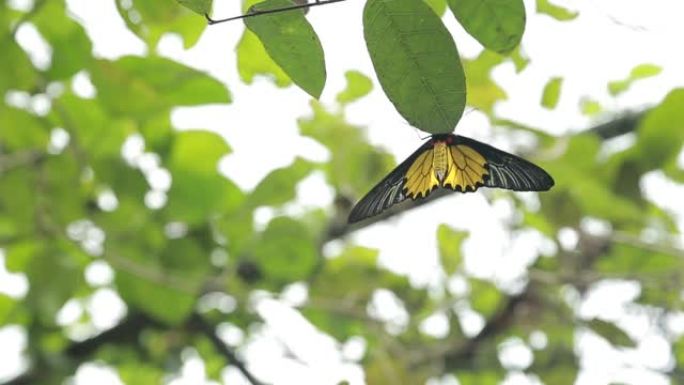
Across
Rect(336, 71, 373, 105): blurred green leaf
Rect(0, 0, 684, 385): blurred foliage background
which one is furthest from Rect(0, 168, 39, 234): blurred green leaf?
Rect(336, 71, 373, 105): blurred green leaf

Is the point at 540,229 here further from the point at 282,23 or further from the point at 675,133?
the point at 282,23

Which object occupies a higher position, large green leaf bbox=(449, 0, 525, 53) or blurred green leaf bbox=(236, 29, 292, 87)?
large green leaf bbox=(449, 0, 525, 53)

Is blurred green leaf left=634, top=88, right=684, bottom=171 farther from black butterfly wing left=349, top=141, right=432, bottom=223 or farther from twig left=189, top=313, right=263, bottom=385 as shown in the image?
black butterfly wing left=349, top=141, right=432, bottom=223

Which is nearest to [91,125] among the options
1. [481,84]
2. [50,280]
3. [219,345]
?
[50,280]

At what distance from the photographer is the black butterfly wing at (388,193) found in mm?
363

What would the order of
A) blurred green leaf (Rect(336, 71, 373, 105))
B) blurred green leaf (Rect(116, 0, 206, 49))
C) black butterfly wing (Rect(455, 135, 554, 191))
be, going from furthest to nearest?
blurred green leaf (Rect(336, 71, 373, 105)) → blurred green leaf (Rect(116, 0, 206, 49)) → black butterfly wing (Rect(455, 135, 554, 191))

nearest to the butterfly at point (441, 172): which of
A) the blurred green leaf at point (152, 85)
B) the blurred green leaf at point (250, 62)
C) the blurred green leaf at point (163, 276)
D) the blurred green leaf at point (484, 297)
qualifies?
the blurred green leaf at point (250, 62)

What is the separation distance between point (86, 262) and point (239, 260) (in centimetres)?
18

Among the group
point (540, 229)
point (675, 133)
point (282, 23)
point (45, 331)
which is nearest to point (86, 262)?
point (45, 331)

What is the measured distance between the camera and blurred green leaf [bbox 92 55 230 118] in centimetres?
83

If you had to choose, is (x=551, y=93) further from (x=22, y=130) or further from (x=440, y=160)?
(x=22, y=130)

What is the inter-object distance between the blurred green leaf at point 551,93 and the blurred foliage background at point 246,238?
0.18ft

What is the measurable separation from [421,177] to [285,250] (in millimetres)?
724

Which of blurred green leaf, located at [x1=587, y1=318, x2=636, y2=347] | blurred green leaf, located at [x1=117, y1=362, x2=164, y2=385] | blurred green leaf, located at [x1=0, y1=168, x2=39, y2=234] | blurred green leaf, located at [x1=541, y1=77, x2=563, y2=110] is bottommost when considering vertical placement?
blurred green leaf, located at [x1=117, y1=362, x2=164, y2=385]
